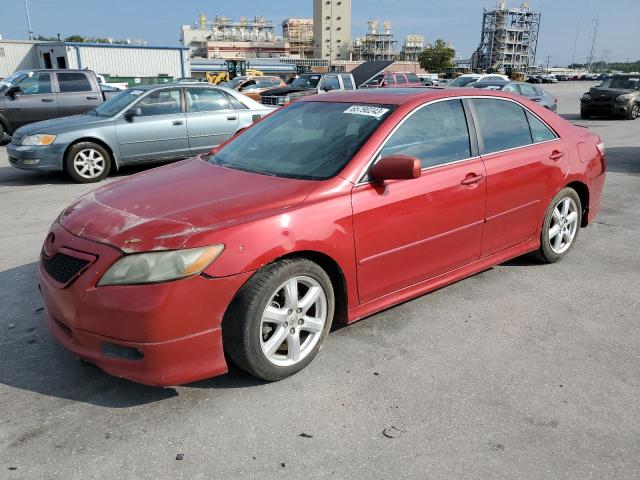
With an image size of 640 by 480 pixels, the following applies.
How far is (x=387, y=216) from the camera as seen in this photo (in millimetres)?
3246

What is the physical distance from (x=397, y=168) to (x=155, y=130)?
659 centimetres

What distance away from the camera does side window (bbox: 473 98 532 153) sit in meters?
4.00

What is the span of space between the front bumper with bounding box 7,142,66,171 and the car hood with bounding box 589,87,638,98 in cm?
1801

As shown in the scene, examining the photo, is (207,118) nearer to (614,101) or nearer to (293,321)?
(293,321)

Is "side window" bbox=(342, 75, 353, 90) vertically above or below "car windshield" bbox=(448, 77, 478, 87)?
above

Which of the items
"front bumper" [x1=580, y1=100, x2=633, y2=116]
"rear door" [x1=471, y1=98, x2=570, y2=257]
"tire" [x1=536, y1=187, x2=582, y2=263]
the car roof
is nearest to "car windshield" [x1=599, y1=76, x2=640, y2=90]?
"front bumper" [x1=580, y1=100, x2=633, y2=116]

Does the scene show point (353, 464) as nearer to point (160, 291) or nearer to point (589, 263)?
point (160, 291)

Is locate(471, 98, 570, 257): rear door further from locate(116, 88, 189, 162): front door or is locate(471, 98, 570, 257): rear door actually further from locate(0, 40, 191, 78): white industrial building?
locate(0, 40, 191, 78): white industrial building

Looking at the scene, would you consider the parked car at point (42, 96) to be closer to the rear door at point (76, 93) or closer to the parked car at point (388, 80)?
the rear door at point (76, 93)

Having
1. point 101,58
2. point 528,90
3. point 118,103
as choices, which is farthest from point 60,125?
point 101,58

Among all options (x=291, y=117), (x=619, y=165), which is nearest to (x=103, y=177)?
(x=291, y=117)

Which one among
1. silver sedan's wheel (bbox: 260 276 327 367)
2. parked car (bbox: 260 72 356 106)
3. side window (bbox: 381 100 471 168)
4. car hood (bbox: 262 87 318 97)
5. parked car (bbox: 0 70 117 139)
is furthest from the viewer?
parked car (bbox: 260 72 356 106)

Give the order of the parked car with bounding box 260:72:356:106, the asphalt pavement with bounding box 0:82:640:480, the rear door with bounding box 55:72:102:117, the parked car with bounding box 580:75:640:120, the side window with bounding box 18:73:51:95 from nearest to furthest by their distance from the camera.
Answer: the asphalt pavement with bounding box 0:82:640:480, the side window with bounding box 18:73:51:95, the rear door with bounding box 55:72:102:117, the parked car with bounding box 260:72:356:106, the parked car with bounding box 580:75:640:120

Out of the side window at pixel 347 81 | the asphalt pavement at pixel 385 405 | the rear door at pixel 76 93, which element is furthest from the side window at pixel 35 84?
the side window at pixel 347 81
